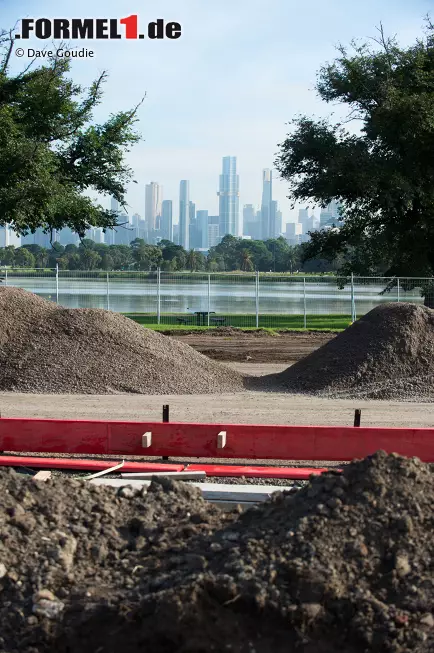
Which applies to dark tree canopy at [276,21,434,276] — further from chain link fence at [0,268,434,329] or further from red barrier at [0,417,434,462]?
red barrier at [0,417,434,462]

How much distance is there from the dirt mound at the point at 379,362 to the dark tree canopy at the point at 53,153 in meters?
12.8

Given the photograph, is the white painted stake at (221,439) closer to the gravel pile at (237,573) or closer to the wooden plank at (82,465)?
the wooden plank at (82,465)

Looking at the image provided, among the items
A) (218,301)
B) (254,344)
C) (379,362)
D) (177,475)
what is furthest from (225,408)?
(218,301)

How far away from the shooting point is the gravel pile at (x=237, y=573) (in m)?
4.37

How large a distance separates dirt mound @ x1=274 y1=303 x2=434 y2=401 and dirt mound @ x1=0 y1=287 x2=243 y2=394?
1613mm

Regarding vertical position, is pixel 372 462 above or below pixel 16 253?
below

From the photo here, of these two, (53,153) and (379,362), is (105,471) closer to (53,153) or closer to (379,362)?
(379,362)

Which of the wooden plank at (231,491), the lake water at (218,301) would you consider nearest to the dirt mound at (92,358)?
the wooden plank at (231,491)

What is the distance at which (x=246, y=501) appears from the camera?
7.42 metres

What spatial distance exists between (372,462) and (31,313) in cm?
1255

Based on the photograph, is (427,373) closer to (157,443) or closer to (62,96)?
(157,443)

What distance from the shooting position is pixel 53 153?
28875 mm

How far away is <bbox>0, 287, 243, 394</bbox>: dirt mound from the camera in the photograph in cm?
1502

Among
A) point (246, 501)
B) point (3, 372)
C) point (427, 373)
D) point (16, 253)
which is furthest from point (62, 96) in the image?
point (16, 253)
